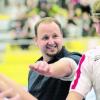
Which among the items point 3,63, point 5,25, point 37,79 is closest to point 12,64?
point 3,63

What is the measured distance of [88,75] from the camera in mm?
1907

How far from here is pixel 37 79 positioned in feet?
Answer: 8.90

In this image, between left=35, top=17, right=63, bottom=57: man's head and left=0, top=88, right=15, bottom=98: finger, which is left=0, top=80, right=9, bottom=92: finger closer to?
left=0, top=88, right=15, bottom=98: finger

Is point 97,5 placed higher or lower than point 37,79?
higher

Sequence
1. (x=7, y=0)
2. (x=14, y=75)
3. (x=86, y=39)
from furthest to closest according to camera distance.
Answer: (x=7, y=0) < (x=86, y=39) < (x=14, y=75)

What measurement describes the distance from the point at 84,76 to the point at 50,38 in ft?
2.33

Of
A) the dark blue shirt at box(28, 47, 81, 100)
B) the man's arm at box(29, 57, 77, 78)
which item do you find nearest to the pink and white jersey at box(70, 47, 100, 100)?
the man's arm at box(29, 57, 77, 78)

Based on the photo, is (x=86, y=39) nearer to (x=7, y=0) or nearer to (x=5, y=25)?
(x=5, y=25)

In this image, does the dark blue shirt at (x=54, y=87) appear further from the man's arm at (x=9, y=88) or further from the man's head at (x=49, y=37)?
the man's arm at (x=9, y=88)

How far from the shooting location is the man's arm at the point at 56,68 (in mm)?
1686

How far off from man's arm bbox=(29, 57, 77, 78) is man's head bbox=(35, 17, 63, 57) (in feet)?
1.03

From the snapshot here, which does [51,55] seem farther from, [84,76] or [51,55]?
[84,76]

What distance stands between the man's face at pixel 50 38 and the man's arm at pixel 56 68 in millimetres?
314

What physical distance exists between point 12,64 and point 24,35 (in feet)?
3.19
